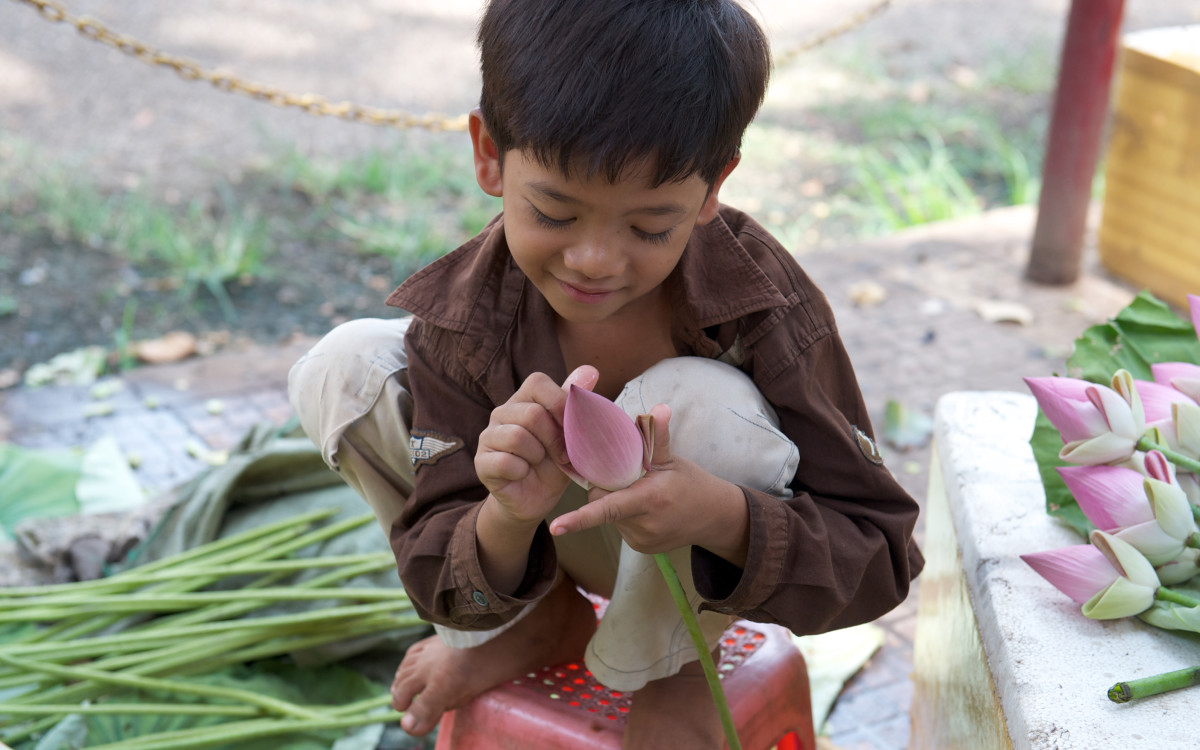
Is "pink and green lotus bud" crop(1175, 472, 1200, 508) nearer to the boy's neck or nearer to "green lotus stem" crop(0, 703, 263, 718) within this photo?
the boy's neck

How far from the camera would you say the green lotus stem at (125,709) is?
156 centimetres

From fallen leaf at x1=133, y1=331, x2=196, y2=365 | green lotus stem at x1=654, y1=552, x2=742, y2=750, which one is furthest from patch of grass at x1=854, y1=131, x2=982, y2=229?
green lotus stem at x1=654, y1=552, x2=742, y2=750

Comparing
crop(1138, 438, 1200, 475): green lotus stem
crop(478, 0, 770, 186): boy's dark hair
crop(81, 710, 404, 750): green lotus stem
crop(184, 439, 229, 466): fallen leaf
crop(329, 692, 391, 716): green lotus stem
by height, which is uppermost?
crop(478, 0, 770, 186): boy's dark hair

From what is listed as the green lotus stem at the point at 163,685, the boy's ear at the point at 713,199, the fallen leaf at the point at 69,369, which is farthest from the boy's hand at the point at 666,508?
the fallen leaf at the point at 69,369

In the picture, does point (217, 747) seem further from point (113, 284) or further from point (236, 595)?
point (113, 284)

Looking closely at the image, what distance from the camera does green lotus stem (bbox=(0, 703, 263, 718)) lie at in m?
1.56

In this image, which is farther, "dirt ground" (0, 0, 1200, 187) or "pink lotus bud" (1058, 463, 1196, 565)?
"dirt ground" (0, 0, 1200, 187)

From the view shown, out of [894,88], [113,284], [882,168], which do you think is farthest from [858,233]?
[113,284]

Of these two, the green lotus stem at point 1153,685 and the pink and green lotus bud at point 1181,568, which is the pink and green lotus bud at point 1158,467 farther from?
the green lotus stem at point 1153,685

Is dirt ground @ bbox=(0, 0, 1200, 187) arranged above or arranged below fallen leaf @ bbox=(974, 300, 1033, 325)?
above

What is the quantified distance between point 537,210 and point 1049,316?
2536 mm

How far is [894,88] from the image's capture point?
5.38 m

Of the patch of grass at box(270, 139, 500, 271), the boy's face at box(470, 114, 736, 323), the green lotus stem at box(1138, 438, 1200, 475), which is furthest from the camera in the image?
the patch of grass at box(270, 139, 500, 271)

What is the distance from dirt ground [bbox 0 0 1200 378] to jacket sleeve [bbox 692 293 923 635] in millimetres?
2282
